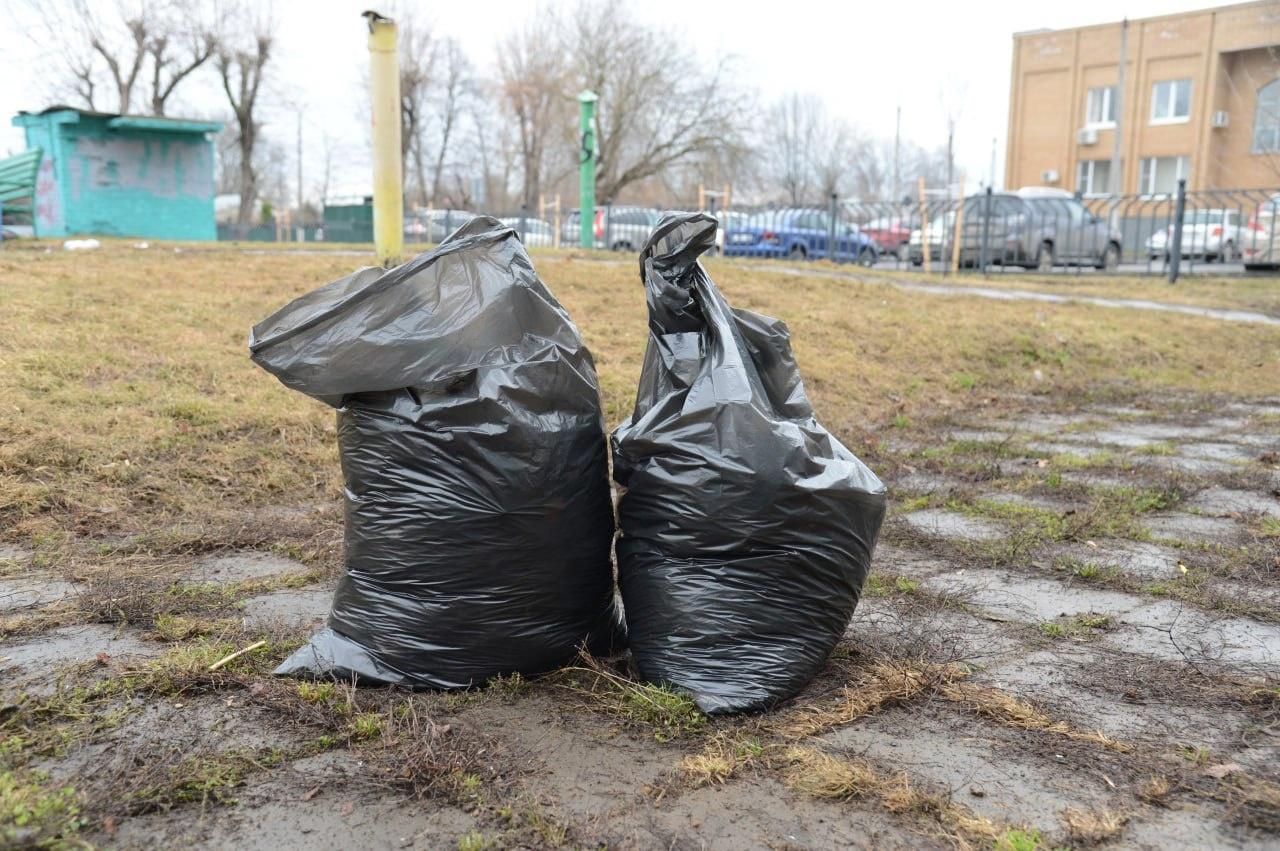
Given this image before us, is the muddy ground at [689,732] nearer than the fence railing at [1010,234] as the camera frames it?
Yes

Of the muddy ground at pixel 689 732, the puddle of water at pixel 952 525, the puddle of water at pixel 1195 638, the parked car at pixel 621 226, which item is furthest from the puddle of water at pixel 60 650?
the parked car at pixel 621 226

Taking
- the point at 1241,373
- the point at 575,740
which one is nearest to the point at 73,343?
the point at 575,740

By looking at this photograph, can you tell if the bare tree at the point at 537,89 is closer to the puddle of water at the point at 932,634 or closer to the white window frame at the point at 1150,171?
the white window frame at the point at 1150,171

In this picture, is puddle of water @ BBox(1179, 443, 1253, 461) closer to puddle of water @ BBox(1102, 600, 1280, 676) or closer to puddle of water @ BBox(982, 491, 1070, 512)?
puddle of water @ BBox(982, 491, 1070, 512)

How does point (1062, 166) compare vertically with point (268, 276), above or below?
above

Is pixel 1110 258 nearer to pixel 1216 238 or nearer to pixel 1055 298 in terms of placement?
pixel 1216 238

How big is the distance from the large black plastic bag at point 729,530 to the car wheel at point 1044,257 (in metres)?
16.0

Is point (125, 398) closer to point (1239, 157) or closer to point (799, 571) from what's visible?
point (799, 571)

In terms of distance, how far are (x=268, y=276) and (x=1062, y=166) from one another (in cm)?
3936

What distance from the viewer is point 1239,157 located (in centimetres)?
3697

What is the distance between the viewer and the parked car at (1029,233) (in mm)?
16844

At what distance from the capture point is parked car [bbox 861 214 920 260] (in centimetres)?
1777

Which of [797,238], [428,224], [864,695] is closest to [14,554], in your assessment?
[864,695]

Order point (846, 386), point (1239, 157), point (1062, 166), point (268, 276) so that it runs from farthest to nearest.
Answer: point (1062, 166) < point (1239, 157) < point (268, 276) < point (846, 386)
